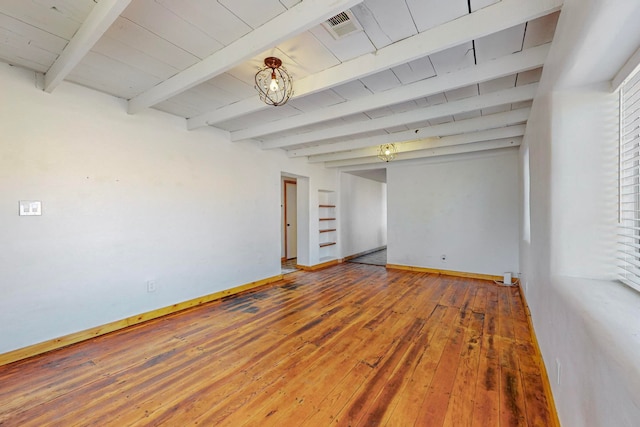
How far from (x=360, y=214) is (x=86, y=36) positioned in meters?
6.43

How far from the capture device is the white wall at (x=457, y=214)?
4.85m

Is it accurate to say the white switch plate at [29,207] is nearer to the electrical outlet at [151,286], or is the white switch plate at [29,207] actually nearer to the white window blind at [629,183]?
the electrical outlet at [151,286]

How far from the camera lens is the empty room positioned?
1407 millimetres


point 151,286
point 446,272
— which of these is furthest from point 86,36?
point 446,272

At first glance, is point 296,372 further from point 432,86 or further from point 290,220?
point 290,220

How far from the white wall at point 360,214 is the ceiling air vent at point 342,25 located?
4.97m

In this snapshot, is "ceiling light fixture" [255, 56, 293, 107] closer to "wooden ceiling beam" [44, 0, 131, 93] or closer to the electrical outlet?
"wooden ceiling beam" [44, 0, 131, 93]

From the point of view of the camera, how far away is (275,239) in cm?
496

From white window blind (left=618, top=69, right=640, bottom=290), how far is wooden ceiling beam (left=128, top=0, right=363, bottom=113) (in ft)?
4.46

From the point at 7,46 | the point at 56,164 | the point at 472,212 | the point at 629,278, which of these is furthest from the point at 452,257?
the point at 7,46

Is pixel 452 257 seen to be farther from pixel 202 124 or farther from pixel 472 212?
pixel 202 124

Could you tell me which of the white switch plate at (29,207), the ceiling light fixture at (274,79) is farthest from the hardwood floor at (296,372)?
the ceiling light fixture at (274,79)

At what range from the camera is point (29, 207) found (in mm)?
2348

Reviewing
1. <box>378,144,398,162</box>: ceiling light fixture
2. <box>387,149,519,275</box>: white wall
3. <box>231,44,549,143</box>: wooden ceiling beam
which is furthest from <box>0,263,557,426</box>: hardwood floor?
<box>378,144,398,162</box>: ceiling light fixture
